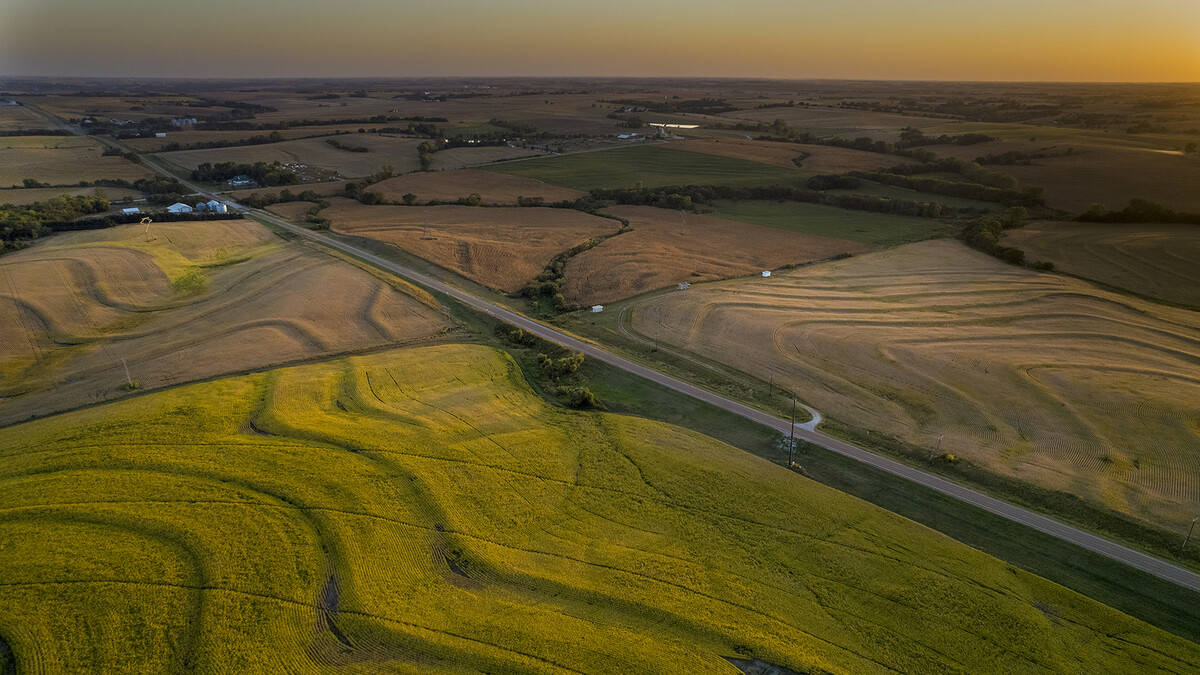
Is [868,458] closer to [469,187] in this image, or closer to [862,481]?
[862,481]

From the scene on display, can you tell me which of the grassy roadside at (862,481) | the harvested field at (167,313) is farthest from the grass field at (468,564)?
the harvested field at (167,313)

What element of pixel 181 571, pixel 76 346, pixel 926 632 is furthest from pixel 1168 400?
pixel 76 346

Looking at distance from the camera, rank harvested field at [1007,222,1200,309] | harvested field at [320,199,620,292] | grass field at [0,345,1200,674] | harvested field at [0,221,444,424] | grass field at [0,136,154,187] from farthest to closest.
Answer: grass field at [0,136,154,187] < harvested field at [320,199,620,292] < harvested field at [1007,222,1200,309] < harvested field at [0,221,444,424] < grass field at [0,345,1200,674]

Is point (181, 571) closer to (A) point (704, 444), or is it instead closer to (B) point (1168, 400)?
(A) point (704, 444)

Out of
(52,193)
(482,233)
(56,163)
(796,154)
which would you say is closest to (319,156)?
(56,163)

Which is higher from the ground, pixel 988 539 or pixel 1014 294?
pixel 1014 294

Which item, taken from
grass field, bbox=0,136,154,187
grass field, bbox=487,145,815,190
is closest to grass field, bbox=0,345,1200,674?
grass field, bbox=487,145,815,190

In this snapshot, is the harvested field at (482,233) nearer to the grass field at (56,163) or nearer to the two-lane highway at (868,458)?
the two-lane highway at (868,458)

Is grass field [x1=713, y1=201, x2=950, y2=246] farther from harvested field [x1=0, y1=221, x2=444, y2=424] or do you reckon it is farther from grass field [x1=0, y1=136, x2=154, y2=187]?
grass field [x1=0, y1=136, x2=154, y2=187]
